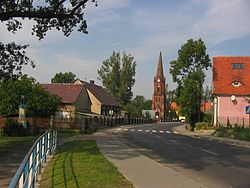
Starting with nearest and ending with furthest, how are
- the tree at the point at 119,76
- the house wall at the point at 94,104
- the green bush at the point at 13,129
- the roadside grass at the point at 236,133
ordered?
1. the green bush at the point at 13,129
2. the roadside grass at the point at 236,133
3. the house wall at the point at 94,104
4. the tree at the point at 119,76

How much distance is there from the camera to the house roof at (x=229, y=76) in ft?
185

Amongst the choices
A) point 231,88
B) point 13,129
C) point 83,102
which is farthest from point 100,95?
point 13,129

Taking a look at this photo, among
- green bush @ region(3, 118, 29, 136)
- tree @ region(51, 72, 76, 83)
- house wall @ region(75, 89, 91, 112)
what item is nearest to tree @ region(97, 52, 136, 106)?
tree @ region(51, 72, 76, 83)

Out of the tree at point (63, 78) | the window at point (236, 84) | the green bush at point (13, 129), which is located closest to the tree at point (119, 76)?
the tree at point (63, 78)

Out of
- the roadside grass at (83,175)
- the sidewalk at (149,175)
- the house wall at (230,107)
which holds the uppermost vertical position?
the house wall at (230,107)

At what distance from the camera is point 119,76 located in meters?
102

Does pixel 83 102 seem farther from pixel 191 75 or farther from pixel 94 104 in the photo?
pixel 191 75

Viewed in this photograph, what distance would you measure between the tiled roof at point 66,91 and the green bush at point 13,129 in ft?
93.2

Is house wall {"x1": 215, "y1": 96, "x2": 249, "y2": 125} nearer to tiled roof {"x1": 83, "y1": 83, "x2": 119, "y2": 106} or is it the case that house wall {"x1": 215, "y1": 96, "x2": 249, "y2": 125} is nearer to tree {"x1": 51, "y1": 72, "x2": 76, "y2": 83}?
tiled roof {"x1": 83, "y1": 83, "x2": 119, "y2": 106}

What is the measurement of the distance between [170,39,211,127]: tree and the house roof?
6.48 ft

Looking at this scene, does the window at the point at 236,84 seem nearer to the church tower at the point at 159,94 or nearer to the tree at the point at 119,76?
the tree at the point at 119,76

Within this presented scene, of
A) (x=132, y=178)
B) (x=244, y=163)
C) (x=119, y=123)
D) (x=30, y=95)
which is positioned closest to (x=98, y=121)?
(x=30, y=95)

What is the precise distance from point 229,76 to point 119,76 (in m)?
45.8

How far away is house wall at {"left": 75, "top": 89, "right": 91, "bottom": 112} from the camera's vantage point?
218 ft
